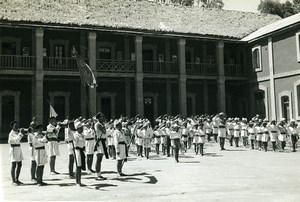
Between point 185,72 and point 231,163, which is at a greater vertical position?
point 185,72

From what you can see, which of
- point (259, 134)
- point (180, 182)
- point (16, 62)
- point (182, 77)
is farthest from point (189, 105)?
point (180, 182)

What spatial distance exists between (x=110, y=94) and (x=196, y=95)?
7.36 m

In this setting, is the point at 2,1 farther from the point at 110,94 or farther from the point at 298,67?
the point at 298,67

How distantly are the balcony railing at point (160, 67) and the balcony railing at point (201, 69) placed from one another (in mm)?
1127

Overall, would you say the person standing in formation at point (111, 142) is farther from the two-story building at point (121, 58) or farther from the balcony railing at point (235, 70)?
the balcony railing at point (235, 70)

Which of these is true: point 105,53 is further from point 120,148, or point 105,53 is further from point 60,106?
point 120,148

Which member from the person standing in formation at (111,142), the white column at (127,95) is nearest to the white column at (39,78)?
the white column at (127,95)

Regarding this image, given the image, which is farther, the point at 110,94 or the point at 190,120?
the point at 110,94

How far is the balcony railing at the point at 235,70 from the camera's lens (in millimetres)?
28606

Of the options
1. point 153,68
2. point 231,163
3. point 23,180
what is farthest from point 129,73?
point 23,180

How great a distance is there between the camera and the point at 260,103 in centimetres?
2756

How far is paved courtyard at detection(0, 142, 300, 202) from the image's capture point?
824 cm

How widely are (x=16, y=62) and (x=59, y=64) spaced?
263 cm

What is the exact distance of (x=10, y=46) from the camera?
79.6 ft
